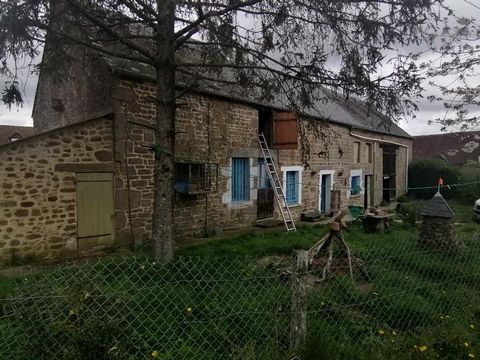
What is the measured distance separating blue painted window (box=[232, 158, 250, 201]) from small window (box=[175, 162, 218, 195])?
1.40 meters

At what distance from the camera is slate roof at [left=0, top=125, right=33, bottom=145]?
35.9 meters

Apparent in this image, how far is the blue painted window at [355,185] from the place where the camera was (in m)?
19.2

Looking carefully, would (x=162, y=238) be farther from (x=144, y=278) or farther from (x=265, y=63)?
(x=265, y=63)

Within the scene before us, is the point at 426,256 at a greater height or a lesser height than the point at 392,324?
greater

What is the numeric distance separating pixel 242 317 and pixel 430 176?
26956 millimetres

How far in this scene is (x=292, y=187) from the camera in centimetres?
1530

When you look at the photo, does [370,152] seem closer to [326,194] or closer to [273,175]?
[326,194]

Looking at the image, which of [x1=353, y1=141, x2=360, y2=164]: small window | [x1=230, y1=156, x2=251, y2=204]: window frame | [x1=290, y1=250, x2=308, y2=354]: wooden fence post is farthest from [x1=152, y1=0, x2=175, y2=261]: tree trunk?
[x1=353, y1=141, x2=360, y2=164]: small window

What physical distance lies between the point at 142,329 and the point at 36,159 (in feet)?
17.2

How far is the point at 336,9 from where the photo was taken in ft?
17.8

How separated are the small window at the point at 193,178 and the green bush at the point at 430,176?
19.0m

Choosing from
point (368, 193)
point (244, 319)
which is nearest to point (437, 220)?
point (244, 319)

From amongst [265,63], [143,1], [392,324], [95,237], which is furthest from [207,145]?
[392,324]

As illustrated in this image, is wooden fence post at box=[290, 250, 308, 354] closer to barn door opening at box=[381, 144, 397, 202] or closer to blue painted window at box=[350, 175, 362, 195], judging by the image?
blue painted window at box=[350, 175, 362, 195]
